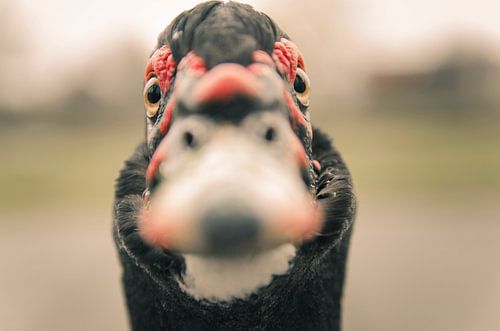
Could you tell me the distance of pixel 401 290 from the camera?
8500mm

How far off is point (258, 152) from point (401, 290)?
7.99 m

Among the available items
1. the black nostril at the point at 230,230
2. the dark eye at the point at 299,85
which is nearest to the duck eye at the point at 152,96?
the dark eye at the point at 299,85

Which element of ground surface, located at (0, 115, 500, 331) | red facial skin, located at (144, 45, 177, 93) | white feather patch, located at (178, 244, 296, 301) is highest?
red facial skin, located at (144, 45, 177, 93)

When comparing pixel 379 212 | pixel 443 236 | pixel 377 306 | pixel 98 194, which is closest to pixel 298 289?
pixel 377 306

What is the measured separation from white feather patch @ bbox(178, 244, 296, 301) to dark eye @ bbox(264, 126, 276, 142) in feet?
0.79

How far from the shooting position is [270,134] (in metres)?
1.17

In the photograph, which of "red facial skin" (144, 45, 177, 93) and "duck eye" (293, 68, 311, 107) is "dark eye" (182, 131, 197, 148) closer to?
"red facial skin" (144, 45, 177, 93)

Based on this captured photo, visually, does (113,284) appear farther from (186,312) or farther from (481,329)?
(186,312)

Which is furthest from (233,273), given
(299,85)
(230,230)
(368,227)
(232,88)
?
(368,227)

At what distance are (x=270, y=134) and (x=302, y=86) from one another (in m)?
0.51

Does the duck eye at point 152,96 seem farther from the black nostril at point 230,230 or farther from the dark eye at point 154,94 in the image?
the black nostril at point 230,230

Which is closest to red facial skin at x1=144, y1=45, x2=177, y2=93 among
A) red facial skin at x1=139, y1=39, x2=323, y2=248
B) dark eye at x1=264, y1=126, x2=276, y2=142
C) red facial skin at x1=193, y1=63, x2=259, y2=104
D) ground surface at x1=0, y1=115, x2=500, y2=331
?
red facial skin at x1=139, y1=39, x2=323, y2=248

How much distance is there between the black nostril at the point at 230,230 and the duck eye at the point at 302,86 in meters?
0.68

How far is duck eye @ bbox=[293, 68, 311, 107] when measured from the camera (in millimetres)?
1619
